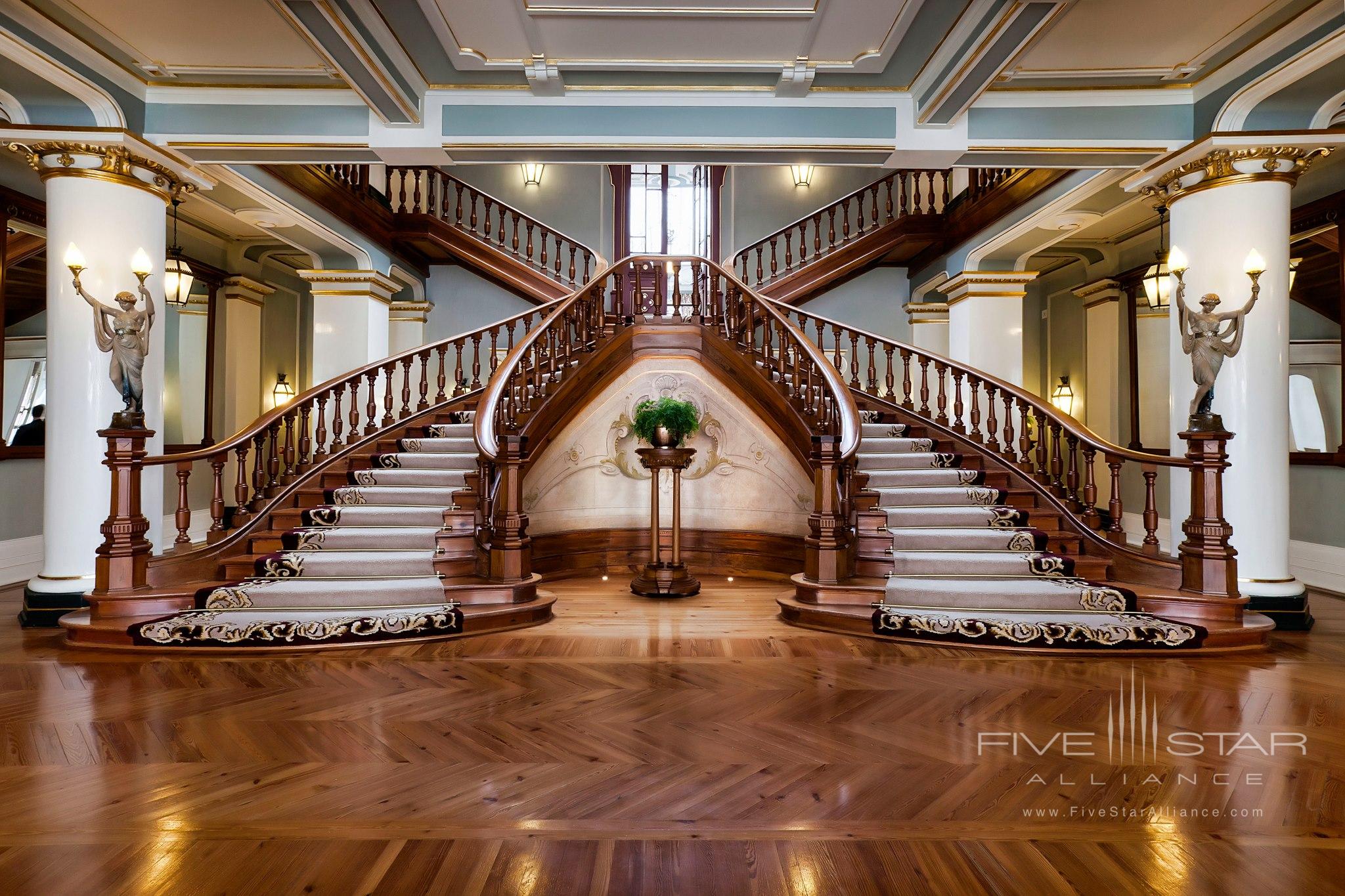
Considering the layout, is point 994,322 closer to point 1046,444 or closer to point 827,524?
point 1046,444

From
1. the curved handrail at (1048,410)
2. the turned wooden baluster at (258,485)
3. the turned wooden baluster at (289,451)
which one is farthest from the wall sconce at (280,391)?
the curved handrail at (1048,410)

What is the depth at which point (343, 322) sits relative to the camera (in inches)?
331

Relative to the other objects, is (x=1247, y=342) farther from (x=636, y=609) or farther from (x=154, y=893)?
(x=154, y=893)

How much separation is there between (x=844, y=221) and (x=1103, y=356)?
12.1 feet

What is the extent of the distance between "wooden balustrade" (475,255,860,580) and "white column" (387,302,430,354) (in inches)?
146

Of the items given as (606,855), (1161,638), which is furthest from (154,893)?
(1161,638)

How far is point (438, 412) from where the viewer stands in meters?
7.46

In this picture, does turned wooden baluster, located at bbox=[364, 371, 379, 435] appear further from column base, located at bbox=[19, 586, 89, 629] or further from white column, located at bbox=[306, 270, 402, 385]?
column base, located at bbox=[19, 586, 89, 629]

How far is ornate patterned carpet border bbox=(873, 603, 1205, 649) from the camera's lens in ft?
13.5

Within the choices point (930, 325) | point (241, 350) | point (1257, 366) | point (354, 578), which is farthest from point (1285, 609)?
point (241, 350)

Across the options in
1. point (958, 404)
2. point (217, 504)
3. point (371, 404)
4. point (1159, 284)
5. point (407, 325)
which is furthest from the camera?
point (407, 325)

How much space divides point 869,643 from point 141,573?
169 inches

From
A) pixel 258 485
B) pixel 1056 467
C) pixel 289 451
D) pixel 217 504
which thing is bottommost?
pixel 217 504

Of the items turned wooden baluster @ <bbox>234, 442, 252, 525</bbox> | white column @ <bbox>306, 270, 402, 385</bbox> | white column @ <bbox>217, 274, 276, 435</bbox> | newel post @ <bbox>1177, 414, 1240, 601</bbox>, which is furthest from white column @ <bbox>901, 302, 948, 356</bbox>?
white column @ <bbox>217, 274, 276, 435</bbox>
